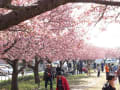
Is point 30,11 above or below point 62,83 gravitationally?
above

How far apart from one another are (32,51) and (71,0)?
425 inches

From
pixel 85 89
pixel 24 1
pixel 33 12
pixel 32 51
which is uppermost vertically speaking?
pixel 24 1

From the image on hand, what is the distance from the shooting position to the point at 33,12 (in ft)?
19.9

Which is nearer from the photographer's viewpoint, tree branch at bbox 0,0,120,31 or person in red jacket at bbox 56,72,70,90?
tree branch at bbox 0,0,120,31

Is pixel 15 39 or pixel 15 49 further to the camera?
pixel 15 49

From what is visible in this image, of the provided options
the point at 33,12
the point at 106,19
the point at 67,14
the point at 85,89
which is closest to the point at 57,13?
the point at 67,14

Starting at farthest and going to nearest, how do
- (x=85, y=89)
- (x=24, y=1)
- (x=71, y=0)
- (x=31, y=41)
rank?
(x=85, y=89) < (x=31, y=41) < (x=24, y=1) < (x=71, y=0)

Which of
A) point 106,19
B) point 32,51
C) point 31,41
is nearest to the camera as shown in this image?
point 106,19

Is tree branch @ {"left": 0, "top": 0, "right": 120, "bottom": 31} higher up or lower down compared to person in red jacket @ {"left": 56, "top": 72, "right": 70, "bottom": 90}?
higher up

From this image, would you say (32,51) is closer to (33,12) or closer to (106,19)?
(106,19)

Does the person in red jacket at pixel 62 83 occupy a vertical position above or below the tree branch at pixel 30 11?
below

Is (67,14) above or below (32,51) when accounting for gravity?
above

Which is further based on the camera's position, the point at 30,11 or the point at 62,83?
the point at 62,83

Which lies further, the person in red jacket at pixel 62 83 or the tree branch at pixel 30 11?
the person in red jacket at pixel 62 83
